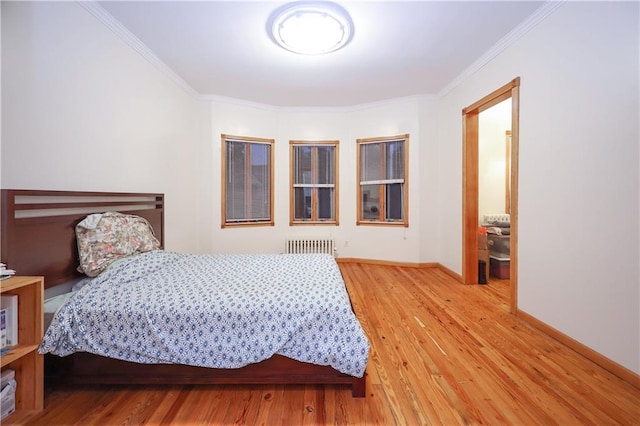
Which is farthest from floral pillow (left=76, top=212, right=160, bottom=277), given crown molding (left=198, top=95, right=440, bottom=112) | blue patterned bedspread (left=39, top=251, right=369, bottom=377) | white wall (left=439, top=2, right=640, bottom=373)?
white wall (left=439, top=2, right=640, bottom=373)

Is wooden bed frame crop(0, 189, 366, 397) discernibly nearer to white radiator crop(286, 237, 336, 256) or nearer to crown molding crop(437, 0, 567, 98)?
white radiator crop(286, 237, 336, 256)

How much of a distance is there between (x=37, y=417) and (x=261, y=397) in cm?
114

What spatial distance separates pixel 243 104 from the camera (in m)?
4.12

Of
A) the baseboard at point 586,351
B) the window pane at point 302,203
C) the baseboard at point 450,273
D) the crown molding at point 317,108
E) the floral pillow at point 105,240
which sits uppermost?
the crown molding at point 317,108

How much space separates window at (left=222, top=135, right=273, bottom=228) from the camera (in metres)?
4.09

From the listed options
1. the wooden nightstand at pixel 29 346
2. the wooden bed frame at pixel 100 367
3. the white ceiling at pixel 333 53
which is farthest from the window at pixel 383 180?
the wooden nightstand at pixel 29 346

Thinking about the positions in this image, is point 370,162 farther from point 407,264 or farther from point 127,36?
point 127,36

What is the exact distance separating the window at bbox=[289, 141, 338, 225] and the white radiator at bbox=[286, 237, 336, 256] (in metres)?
0.32

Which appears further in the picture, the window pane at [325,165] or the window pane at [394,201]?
the window pane at [325,165]

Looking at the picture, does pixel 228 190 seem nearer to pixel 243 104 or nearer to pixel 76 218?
pixel 243 104

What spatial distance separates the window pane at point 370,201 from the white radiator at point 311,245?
77cm

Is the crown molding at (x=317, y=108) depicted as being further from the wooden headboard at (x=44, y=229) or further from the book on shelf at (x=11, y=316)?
the book on shelf at (x=11, y=316)

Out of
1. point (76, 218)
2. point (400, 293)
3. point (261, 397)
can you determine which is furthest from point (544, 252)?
point (76, 218)

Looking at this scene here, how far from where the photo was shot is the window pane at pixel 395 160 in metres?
4.21
